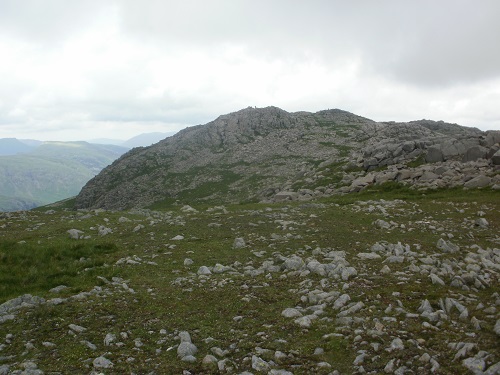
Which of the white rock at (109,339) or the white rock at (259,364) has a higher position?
the white rock at (259,364)

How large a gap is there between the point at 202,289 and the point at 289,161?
86.7 metres

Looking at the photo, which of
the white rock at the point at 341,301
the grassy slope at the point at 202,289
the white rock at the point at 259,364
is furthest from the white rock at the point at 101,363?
the white rock at the point at 341,301

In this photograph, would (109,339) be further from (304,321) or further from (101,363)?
(304,321)

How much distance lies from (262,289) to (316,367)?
16.0 feet

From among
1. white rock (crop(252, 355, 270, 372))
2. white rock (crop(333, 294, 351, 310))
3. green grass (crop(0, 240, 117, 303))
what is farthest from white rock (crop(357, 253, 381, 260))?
green grass (crop(0, 240, 117, 303))

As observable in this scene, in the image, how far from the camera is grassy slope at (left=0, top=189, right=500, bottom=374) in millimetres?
8148

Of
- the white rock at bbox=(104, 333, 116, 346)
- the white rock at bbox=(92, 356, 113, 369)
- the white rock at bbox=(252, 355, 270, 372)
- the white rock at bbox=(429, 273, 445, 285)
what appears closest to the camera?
the white rock at bbox=(252, 355, 270, 372)

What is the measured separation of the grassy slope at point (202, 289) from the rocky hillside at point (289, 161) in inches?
909

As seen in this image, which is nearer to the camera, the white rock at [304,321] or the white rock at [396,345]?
the white rock at [396,345]

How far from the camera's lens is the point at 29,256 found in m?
17.3

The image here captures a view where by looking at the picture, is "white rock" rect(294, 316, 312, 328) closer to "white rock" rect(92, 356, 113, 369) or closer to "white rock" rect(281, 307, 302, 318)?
"white rock" rect(281, 307, 302, 318)

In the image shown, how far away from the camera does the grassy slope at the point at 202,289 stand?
8148mm

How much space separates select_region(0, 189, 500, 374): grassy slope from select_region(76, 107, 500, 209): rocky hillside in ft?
75.7

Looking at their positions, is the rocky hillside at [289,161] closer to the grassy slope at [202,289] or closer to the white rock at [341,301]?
the grassy slope at [202,289]
